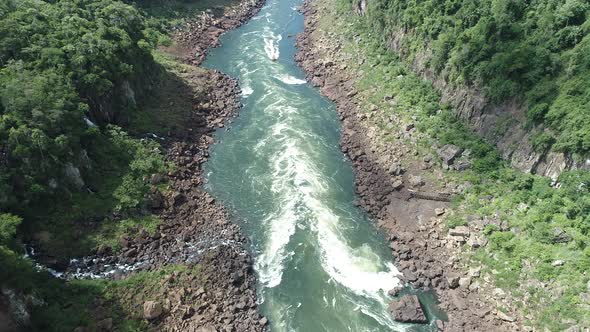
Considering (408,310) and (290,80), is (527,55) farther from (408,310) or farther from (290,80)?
(290,80)

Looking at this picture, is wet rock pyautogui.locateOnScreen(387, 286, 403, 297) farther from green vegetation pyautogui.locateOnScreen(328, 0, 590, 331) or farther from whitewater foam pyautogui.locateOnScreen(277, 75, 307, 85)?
whitewater foam pyautogui.locateOnScreen(277, 75, 307, 85)

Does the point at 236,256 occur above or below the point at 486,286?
above

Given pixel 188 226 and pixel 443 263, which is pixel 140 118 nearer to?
pixel 188 226

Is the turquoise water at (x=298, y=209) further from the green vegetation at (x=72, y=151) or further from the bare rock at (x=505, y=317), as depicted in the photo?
the green vegetation at (x=72, y=151)

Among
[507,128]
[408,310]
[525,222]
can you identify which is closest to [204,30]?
[507,128]

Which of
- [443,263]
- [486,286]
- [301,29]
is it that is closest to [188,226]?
[443,263]

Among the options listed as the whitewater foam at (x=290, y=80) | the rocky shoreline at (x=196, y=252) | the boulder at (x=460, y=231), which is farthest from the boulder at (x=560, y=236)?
the whitewater foam at (x=290, y=80)

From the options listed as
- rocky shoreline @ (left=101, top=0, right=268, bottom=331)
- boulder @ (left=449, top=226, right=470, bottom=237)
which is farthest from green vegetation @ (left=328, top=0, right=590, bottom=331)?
rocky shoreline @ (left=101, top=0, right=268, bottom=331)
